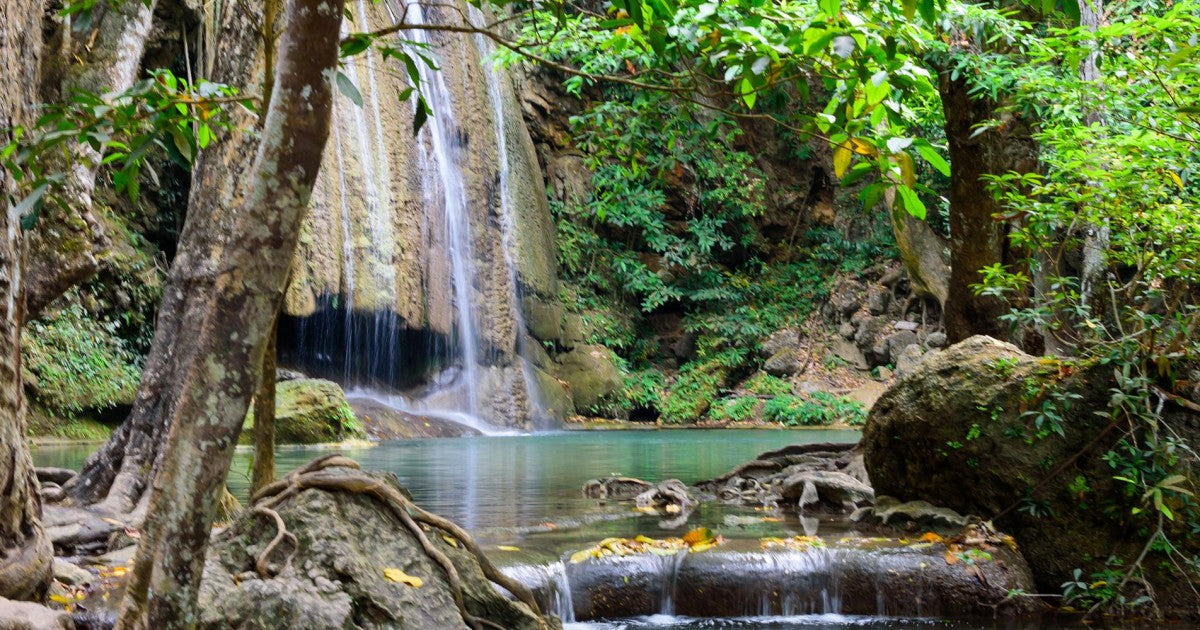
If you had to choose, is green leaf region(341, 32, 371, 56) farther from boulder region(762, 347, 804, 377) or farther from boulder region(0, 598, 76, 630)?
boulder region(762, 347, 804, 377)

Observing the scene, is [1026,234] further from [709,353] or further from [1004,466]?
[709,353]

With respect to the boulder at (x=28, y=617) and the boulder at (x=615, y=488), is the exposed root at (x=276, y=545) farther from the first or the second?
the boulder at (x=615, y=488)

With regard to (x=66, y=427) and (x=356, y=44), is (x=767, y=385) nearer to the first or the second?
(x=66, y=427)

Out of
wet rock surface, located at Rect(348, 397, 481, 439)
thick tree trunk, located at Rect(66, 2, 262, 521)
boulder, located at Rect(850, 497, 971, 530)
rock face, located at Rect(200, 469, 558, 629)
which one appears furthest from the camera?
wet rock surface, located at Rect(348, 397, 481, 439)

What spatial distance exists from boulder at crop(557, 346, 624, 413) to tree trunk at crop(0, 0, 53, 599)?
1642 centimetres

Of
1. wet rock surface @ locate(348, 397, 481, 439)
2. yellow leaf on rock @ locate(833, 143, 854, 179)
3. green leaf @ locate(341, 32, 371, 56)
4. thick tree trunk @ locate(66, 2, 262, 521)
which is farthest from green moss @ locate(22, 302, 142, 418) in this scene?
yellow leaf on rock @ locate(833, 143, 854, 179)

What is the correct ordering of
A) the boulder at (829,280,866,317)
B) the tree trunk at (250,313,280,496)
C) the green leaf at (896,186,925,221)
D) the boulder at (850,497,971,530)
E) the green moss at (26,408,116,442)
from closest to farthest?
the green leaf at (896,186,925,221) → the tree trunk at (250,313,280,496) → the boulder at (850,497,971,530) → the green moss at (26,408,116,442) → the boulder at (829,280,866,317)

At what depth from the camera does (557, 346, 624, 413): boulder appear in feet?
65.3

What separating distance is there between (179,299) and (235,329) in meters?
3.62

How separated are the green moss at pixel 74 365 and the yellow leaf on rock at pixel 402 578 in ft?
34.4


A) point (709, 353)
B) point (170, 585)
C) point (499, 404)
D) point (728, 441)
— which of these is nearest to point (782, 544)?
point (170, 585)

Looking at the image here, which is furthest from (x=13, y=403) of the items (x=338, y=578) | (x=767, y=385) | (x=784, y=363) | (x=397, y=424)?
(x=784, y=363)

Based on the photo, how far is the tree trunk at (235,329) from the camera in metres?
2.40

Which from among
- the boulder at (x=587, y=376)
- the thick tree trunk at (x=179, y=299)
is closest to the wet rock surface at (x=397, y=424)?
the boulder at (x=587, y=376)
